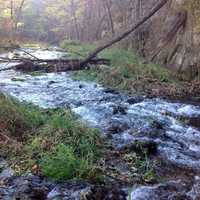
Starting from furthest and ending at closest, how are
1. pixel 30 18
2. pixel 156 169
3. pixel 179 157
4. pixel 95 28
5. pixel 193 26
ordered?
pixel 30 18 → pixel 95 28 → pixel 193 26 → pixel 179 157 → pixel 156 169

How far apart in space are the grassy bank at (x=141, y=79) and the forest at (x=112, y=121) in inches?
1.5

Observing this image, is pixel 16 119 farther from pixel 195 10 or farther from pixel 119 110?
pixel 195 10

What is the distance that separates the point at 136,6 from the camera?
26312mm

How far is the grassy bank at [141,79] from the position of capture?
45.3 ft

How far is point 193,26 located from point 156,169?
10518 mm

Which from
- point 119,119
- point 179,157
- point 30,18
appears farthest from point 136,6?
point 30,18

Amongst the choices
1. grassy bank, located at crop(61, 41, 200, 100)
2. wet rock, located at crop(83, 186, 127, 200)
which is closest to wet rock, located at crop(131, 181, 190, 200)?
wet rock, located at crop(83, 186, 127, 200)

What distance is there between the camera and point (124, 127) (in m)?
9.45

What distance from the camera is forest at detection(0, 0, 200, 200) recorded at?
252 inches

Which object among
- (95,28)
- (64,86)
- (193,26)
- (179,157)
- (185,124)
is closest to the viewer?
(179,157)

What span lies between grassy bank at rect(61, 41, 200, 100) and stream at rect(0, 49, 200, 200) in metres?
0.64

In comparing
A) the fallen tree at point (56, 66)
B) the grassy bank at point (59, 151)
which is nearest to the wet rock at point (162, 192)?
the grassy bank at point (59, 151)

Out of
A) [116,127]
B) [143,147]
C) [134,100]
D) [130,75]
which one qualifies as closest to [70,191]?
[143,147]

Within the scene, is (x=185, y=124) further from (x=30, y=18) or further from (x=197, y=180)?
(x=30, y=18)
